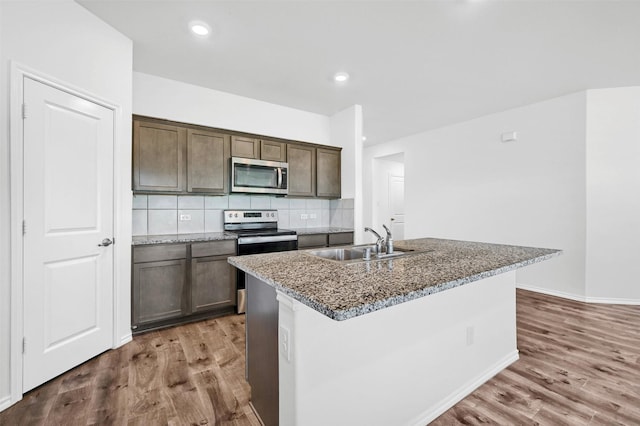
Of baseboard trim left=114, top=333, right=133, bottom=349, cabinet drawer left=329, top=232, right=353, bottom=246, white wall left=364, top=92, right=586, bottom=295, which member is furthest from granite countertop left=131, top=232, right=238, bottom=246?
white wall left=364, top=92, right=586, bottom=295

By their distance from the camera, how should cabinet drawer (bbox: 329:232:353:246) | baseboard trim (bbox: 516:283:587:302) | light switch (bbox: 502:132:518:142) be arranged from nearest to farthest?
baseboard trim (bbox: 516:283:587:302), cabinet drawer (bbox: 329:232:353:246), light switch (bbox: 502:132:518:142)

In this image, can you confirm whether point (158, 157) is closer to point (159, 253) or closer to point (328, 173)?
point (159, 253)

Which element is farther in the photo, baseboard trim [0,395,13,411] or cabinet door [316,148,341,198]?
cabinet door [316,148,341,198]

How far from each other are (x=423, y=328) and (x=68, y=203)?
2.49 metres

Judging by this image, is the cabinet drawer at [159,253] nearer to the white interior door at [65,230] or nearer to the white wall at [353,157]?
the white interior door at [65,230]

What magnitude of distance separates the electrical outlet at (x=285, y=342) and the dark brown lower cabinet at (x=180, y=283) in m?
1.97

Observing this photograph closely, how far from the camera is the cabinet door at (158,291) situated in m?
2.59

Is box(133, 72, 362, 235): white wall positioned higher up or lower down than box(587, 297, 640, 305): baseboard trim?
higher up

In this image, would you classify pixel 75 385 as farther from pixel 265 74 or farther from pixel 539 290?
pixel 539 290

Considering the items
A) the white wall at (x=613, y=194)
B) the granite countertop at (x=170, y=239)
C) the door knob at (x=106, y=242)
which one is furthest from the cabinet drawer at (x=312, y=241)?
the white wall at (x=613, y=194)

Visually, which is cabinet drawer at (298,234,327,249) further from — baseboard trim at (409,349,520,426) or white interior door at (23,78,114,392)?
baseboard trim at (409,349,520,426)

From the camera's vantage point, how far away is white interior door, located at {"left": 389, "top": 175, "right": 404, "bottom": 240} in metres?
6.84

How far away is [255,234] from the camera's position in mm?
3217

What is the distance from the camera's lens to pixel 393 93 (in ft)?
11.9
